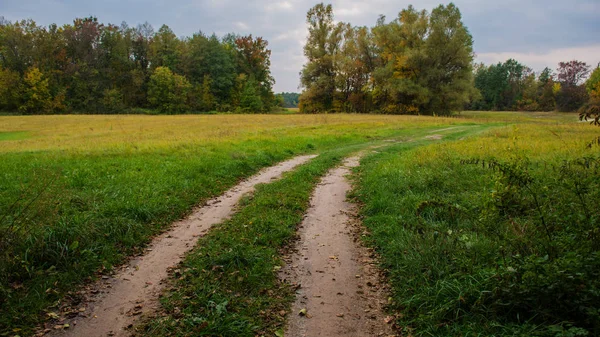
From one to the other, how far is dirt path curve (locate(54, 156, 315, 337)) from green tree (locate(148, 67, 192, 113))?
71.7 meters

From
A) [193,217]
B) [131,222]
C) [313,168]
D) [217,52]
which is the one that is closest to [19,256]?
[131,222]

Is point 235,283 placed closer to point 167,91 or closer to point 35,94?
point 167,91

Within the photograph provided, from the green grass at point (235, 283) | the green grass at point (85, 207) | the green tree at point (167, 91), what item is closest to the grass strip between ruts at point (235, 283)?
the green grass at point (235, 283)

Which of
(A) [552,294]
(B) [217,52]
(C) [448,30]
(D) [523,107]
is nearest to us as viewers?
(A) [552,294]

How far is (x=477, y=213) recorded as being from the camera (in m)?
6.82

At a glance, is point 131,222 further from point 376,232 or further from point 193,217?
point 376,232

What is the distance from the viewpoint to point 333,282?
5.05m

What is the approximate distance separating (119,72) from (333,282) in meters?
89.1

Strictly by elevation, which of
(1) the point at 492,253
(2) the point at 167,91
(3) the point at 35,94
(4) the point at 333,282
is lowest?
(4) the point at 333,282

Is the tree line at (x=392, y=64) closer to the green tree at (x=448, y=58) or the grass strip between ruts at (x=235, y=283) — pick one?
the green tree at (x=448, y=58)

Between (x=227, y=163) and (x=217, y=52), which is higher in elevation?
(x=217, y=52)

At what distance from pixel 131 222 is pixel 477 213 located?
710 cm

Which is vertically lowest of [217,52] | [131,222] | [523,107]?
[131,222]

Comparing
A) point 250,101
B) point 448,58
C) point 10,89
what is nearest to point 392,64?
point 448,58
